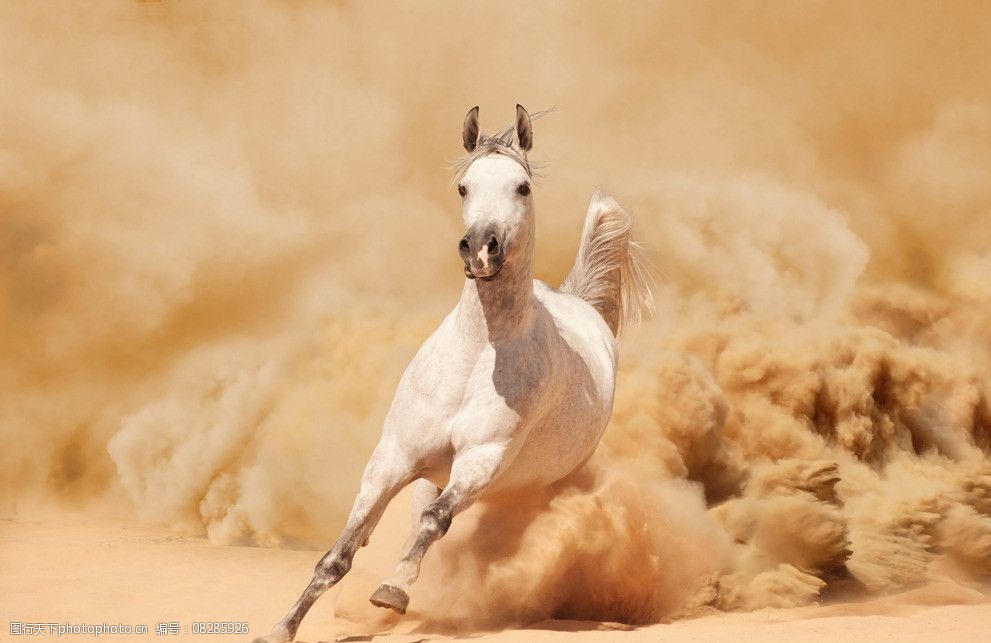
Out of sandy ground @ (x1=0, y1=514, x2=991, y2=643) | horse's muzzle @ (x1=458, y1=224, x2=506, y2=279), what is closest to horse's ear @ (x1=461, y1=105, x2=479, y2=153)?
horse's muzzle @ (x1=458, y1=224, x2=506, y2=279)

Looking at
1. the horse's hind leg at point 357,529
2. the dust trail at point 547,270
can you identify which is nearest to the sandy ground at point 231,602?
the horse's hind leg at point 357,529

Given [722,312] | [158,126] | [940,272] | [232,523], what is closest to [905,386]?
[722,312]

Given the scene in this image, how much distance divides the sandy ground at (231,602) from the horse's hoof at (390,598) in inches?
20.3

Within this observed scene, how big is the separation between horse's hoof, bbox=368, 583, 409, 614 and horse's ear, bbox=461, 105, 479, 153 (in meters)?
2.07

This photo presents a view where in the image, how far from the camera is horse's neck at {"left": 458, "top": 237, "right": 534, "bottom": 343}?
16.7 feet

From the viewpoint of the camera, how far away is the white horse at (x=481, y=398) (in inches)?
183

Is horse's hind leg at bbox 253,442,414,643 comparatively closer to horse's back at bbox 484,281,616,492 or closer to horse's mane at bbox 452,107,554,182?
horse's back at bbox 484,281,616,492

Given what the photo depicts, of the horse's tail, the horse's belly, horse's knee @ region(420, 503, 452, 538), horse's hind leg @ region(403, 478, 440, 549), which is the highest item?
the horse's tail

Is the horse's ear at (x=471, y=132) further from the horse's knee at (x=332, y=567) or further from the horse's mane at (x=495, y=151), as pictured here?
the horse's knee at (x=332, y=567)

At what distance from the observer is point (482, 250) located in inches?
178

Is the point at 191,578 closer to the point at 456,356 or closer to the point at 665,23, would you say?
the point at 456,356

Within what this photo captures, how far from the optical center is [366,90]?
12211 mm

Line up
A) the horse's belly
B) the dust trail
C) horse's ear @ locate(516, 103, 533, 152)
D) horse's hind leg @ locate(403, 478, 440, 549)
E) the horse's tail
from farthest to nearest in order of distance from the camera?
the horse's tail, the dust trail, horse's hind leg @ locate(403, 478, 440, 549), the horse's belly, horse's ear @ locate(516, 103, 533, 152)

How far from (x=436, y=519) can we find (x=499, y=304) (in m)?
1.07
